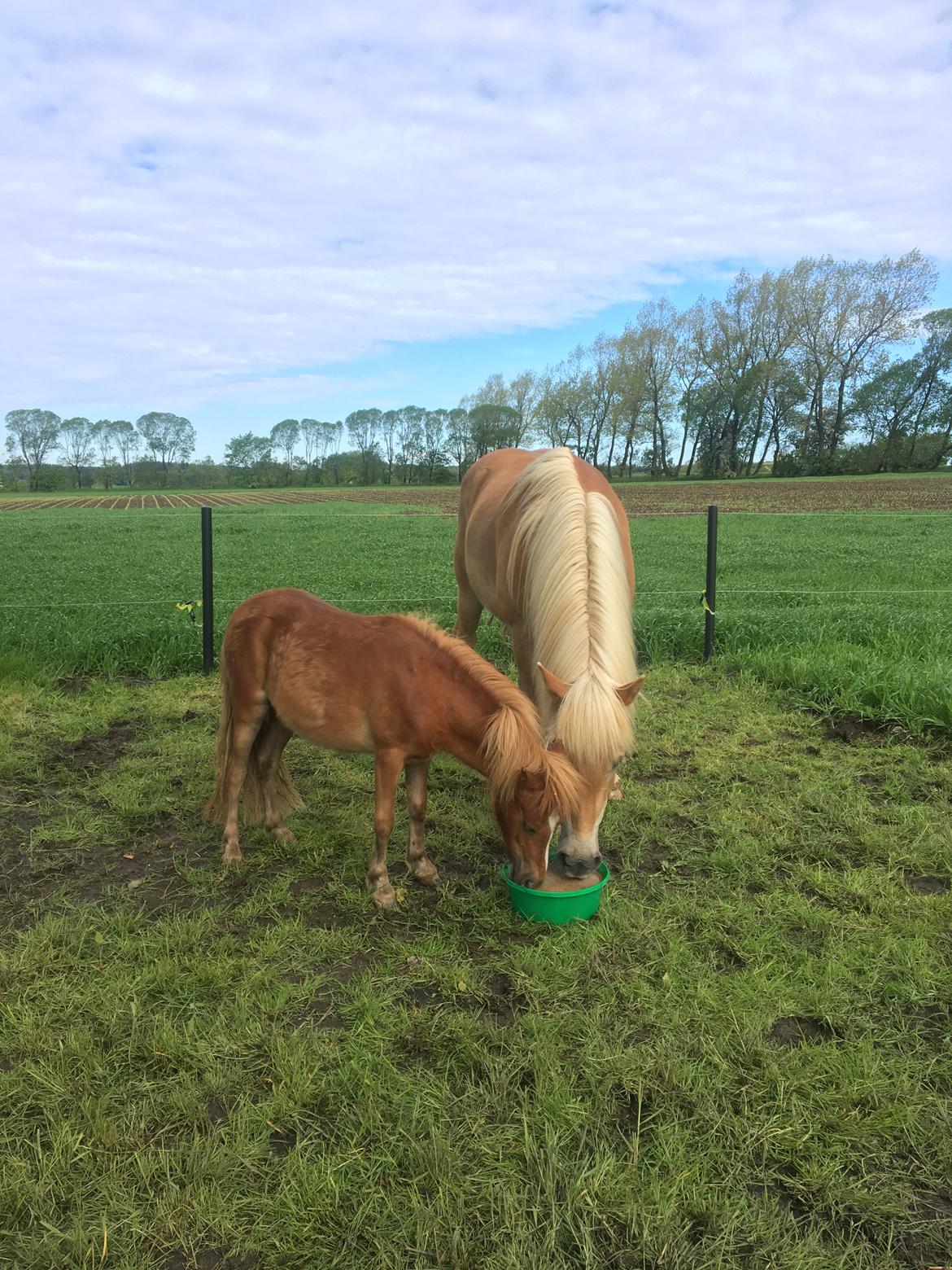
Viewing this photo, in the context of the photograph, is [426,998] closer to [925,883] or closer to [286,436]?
[925,883]

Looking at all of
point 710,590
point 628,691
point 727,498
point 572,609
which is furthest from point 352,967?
point 727,498

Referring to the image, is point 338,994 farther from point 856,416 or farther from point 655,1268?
point 856,416

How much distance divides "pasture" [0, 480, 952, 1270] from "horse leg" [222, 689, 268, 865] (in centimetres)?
14

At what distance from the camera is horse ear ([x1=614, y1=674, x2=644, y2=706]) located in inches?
122

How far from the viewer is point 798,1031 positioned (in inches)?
96.5

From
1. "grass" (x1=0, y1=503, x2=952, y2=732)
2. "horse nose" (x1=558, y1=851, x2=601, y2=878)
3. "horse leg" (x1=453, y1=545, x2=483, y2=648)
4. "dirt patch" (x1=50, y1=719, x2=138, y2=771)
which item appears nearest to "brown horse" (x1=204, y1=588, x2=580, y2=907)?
"horse nose" (x1=558, y1=851, x2=601, y2=878)

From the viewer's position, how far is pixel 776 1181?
1919 millimetres

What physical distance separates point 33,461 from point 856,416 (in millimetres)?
73742

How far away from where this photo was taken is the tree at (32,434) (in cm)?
7075

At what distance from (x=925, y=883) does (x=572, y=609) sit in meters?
2.11

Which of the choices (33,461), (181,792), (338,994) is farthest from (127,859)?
(33,461)

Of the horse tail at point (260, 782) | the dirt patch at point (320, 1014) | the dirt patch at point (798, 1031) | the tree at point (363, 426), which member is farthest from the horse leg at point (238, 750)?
the tree at point (363, 426)

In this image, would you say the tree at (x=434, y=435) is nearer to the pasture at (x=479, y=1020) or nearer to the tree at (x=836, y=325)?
the tree at (x=836, y=325)

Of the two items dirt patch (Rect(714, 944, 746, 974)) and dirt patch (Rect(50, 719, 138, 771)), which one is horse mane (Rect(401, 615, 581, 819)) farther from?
dirt patch (Rect(50, 719, 138, 771))
